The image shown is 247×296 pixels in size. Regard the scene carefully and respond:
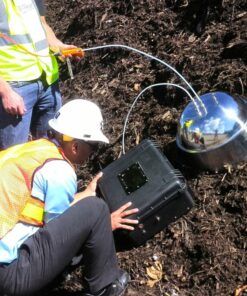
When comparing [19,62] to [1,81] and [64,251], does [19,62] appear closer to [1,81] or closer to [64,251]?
[1,81]

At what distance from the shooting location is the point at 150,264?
136 inches

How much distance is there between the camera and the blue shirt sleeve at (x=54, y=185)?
106 inches

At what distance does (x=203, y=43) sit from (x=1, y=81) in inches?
72.5

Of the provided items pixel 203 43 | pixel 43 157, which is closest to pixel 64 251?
pixel 43 157

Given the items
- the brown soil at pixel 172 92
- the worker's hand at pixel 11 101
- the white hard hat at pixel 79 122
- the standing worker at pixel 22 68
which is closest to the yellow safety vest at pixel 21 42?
the standing worker at pixel 22 68

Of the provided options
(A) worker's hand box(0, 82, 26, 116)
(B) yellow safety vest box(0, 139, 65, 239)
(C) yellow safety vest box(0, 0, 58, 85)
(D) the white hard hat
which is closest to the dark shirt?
(C) yellow safety vest box(0, 0, 58, 85)

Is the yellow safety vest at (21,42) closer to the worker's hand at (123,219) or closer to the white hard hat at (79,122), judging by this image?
the white hard hat at (79,122)

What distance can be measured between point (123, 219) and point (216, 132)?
2.55 feet

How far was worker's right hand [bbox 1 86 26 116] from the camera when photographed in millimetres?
3244

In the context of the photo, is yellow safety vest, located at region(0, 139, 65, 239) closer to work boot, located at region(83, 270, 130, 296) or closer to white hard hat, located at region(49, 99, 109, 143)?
white hard hat, located at region(49, 99, 109, 143)

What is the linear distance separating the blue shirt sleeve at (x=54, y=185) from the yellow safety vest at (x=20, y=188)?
0.03 m

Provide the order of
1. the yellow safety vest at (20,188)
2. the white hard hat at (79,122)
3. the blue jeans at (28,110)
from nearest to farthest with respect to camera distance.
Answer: the yellow safety vest at (20,188) → the white hard hat at (79,122) → the blue jeans at (28,110)

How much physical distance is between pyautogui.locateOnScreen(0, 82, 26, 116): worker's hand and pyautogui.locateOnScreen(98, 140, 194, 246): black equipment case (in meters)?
0.70

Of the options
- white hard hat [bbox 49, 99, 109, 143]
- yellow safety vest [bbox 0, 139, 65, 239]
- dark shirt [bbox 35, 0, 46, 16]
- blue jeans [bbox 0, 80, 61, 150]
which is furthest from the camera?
dark shirt [bbox 35, 0, 46, 16]
